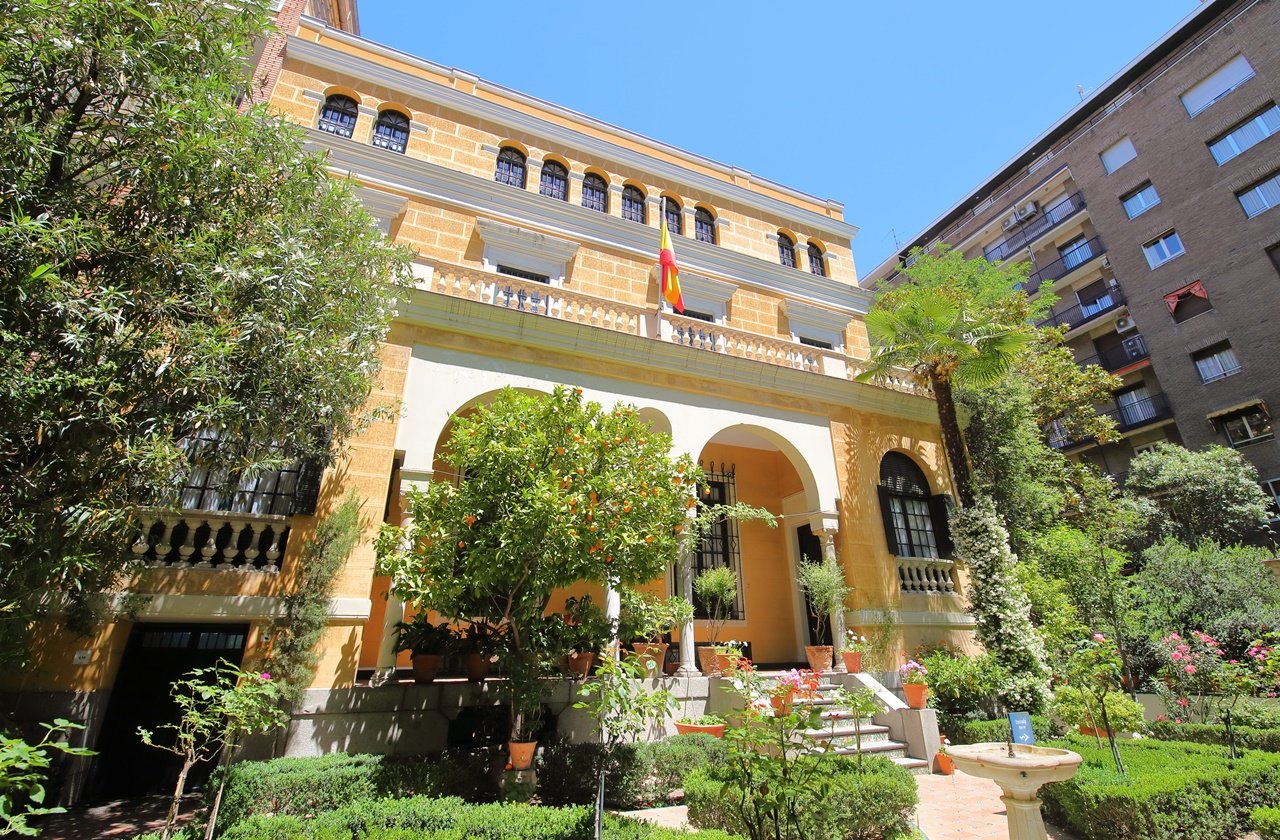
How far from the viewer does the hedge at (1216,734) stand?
800 cm

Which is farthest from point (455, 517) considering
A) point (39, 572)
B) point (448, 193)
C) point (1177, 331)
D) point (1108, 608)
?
point (1177, 331)

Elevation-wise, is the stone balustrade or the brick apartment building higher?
the brick apartment building

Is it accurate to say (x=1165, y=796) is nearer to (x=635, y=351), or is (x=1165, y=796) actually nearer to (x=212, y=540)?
(x=635, y=351)

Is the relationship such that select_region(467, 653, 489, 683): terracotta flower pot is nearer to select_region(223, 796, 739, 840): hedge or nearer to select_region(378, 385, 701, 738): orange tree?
select_region(378, 385, 701, 738): orange tree

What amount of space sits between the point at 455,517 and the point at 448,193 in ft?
29.6

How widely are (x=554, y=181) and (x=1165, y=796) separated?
15.2 meters

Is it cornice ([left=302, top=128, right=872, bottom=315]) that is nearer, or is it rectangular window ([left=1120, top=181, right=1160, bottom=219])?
cornice ([left=302, top=128, right=872, bottom=315])

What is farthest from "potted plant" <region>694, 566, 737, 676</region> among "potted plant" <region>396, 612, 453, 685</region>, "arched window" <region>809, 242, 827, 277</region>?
"arched window" <region>809, 242, 827, 277</region>

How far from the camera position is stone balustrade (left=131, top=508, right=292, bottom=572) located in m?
7.19

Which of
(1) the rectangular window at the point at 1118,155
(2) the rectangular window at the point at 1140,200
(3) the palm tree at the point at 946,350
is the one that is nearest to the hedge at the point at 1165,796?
(3) the palm tree at the point at 946,350

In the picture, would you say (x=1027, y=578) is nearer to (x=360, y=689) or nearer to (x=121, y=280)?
(x=360, y=689)

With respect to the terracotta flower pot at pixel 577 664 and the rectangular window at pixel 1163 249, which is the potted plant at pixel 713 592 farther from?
the rectangular window at pixel 1163 249

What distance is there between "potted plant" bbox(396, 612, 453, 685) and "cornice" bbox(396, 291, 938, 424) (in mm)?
4676

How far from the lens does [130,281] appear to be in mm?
5496
